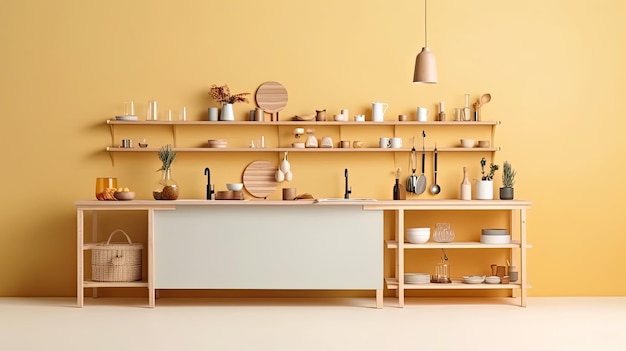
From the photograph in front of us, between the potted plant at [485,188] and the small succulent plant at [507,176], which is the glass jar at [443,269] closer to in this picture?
the potted plant at [485,188]

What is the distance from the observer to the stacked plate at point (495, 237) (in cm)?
709

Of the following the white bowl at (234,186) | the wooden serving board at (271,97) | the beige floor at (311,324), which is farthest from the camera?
the wooden serving board at (271,97)

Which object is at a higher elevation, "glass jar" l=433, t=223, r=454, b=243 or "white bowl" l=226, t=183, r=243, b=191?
"white bowl" l=226, t=183, r=243, b=191

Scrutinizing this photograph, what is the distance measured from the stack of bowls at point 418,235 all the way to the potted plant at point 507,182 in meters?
0.67

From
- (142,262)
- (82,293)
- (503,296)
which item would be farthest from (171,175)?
(503,296)

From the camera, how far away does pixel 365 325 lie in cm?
614

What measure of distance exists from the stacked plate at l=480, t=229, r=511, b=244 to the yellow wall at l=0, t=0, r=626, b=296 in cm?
54

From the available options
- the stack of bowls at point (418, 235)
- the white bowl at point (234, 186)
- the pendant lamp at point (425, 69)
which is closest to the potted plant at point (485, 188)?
the stack of bowls at point (418, 235)

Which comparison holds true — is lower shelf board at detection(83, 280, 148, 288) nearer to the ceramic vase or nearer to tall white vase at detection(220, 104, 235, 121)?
tall white vase at detection(220, 104, 235, 121)

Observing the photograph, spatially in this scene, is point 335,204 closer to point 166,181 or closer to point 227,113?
point 227,113

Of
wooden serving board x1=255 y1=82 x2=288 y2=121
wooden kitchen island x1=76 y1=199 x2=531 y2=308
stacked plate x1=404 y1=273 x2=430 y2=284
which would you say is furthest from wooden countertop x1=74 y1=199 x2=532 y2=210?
wooden serving board x1=255 y1=82 x2=288 y2=121

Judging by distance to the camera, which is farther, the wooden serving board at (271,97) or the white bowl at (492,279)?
the wooden serving board at (271,97)

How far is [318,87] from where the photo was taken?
7.55 metres

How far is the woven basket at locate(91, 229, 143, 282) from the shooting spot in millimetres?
7031
